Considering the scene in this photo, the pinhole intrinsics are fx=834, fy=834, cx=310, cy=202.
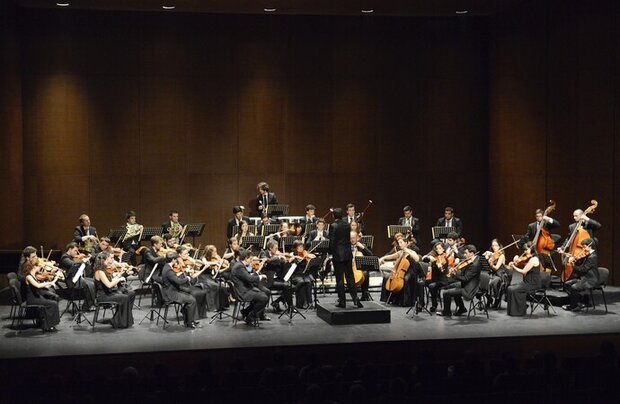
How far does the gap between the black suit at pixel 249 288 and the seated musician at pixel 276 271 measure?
88 cm

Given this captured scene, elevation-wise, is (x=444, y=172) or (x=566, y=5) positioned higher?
(x=566, y=5)

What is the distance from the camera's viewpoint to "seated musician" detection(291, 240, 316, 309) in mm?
14609

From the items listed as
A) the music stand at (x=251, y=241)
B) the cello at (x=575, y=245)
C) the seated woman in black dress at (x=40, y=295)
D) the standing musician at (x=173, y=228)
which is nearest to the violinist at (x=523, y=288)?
the cello at (x=575, y=245)

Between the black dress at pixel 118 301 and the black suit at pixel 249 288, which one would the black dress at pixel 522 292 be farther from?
the black dress at pixel 118 301

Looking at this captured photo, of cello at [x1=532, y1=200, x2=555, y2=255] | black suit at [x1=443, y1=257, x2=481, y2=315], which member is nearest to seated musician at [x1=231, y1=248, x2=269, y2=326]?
black suit at [x1=443, y1=257, x2=481, y2=315]

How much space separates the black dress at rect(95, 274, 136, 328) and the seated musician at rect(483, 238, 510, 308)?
6.02m

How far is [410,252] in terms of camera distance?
14.5 meters

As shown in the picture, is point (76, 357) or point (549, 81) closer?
point (76, 357)

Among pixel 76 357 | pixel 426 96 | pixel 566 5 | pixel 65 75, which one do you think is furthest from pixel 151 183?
pixel 566 5

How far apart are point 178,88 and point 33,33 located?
11.2ft

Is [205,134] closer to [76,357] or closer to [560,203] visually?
[560,203]

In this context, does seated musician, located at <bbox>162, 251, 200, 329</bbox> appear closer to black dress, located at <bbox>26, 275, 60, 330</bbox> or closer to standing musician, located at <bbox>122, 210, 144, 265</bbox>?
black dress, located at <bbox>26, 275, 60, 330</bbox>

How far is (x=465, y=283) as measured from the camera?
44.9 feet

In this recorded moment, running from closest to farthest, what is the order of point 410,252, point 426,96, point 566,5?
point 410,252, point 566,5, point 426,96
